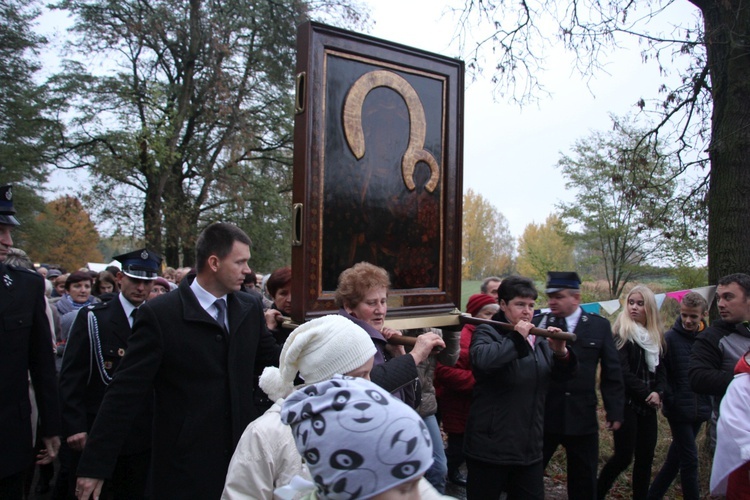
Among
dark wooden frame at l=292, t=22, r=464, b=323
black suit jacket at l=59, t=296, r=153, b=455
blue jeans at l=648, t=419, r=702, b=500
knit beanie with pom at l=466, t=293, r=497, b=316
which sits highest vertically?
dark wooden frame at l=292, t=22, r=464, b=323

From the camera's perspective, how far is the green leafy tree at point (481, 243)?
48031mm

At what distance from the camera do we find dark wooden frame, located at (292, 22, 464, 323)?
130 inches

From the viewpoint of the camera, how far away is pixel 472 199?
51.5 metres

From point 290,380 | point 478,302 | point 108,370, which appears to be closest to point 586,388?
point 478,302

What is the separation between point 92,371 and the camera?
3.92m

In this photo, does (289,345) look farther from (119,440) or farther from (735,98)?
(735,98)

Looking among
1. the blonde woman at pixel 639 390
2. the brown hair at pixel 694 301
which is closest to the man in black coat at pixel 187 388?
the blonde woman at pixel 639 390

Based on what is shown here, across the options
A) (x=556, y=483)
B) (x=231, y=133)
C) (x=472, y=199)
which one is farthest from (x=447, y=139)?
(x=472, y=199)

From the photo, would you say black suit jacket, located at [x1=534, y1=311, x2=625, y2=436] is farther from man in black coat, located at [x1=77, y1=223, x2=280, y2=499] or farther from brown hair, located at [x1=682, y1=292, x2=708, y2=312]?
man in black coat, located at [x1=77, y1=223, x2=280, y2=499]

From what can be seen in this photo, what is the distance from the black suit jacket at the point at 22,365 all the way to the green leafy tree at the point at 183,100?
13320mm

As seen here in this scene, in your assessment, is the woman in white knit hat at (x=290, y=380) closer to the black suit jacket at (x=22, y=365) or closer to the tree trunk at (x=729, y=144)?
the black suit jacket at (x=22, y=365)

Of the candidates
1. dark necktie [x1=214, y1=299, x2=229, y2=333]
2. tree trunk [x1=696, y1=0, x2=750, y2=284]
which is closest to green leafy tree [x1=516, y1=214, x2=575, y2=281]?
tree trunk [x1=696, y1=0, x2=750, y2=284]

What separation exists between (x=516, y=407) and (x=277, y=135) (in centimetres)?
1848

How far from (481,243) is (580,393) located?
45458 mm
